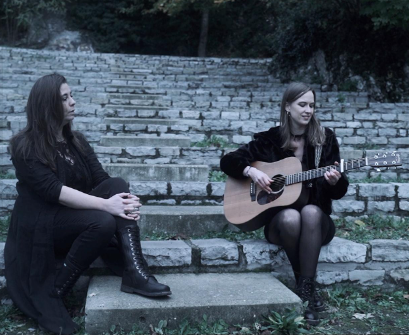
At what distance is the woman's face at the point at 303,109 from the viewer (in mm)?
3107

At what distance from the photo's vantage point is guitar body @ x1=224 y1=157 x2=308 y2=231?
9.84 feet

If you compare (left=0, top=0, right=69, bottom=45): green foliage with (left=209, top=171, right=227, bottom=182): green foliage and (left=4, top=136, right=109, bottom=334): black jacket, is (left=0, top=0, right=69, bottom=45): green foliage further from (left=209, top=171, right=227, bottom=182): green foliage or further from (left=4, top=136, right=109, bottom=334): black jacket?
(left=4, top=136, right=109, bottom=334): black jacket

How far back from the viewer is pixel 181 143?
17.7 ft

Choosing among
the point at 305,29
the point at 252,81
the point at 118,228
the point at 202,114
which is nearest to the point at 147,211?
the point at 118,228

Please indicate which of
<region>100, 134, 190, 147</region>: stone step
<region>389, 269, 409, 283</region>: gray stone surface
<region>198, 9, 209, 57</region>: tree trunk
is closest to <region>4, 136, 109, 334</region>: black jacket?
<region>389, 269, 409, 283</region>: gray stone surface

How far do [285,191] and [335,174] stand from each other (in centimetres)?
35

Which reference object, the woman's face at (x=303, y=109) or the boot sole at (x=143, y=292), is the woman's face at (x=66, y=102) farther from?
the woman's face at (x=303, y=109)

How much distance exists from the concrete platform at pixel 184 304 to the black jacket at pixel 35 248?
204 mm

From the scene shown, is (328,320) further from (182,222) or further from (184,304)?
(182,222)

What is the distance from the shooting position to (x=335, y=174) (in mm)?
2793

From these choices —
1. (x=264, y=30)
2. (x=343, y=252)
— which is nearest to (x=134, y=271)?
(x=343, y=252)

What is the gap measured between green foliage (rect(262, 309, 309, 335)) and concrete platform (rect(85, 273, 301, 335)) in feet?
0.17

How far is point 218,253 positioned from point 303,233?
1.96 feet

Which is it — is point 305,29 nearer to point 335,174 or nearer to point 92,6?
point 335,174
